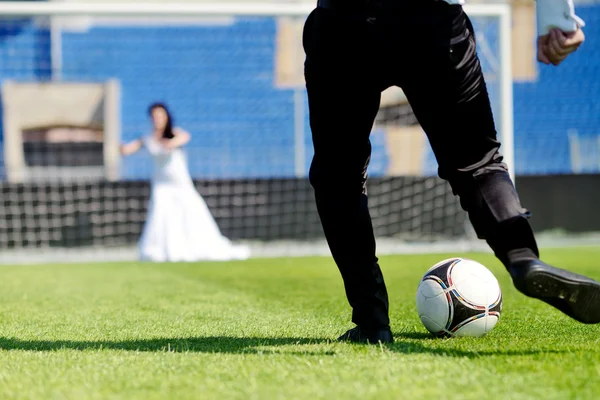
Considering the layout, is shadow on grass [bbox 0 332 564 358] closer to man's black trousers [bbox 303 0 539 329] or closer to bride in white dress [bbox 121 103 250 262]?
man's black trousers [bbox 303 0 539 329]

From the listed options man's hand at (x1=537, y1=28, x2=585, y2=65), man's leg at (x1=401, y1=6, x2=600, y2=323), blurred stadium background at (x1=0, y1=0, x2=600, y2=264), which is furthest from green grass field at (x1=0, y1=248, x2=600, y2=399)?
blurred stadium background at (x1=0, y1=0, x2=600, y2=264)

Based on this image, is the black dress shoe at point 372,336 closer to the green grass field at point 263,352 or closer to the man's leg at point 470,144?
the green grass field at point 263,352

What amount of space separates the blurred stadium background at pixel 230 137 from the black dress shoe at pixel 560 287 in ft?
26.1

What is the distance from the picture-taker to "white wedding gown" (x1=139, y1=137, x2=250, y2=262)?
1005 centimetres

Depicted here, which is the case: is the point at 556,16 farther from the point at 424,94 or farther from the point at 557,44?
the point at 424,94

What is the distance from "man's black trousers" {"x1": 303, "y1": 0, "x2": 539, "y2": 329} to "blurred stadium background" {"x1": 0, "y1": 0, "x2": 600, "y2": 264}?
7694 mm

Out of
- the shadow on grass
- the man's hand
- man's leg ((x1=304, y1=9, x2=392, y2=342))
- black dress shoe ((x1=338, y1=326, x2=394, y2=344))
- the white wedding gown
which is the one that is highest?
the man's hand

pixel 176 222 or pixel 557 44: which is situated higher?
pixel 557 44

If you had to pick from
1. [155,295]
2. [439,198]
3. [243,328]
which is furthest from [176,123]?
[243,328]

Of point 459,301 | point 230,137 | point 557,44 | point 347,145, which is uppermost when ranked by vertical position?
point 557,44

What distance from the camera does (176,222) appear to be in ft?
33.1

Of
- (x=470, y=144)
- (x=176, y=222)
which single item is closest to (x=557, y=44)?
(x=470, y=144)

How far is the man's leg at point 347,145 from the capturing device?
106 inches

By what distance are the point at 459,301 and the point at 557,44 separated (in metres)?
1.06
